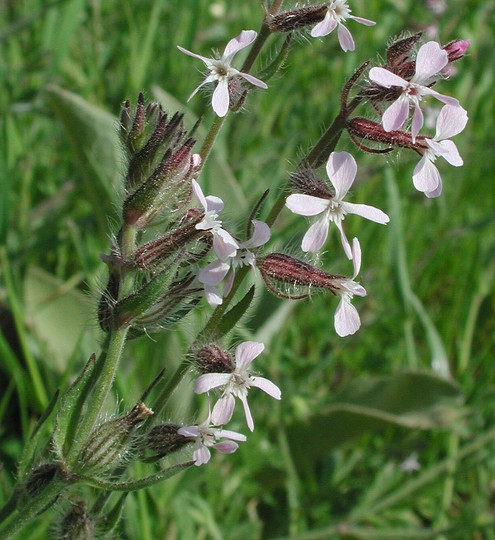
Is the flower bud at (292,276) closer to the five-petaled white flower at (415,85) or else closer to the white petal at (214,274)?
the white petal at (214,274)

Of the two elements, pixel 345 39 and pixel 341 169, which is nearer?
pixel 341 169

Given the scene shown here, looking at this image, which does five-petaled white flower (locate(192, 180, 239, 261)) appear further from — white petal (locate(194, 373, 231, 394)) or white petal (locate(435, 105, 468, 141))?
white petal (locate(435, 105, 468, 141))

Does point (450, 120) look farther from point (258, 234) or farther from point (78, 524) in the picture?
point (78, 524)

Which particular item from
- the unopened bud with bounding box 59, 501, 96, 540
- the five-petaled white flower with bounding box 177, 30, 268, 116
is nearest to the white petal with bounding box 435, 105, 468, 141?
the five-petaled white flower with bounding box 177, 30, 268, 116

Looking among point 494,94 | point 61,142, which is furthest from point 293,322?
point 494,94

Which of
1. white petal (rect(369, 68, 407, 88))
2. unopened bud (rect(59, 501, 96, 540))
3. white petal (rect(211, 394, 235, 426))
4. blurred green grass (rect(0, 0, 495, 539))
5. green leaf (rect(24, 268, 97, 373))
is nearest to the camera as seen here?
white petal (rect(369, 68, 407, 88))

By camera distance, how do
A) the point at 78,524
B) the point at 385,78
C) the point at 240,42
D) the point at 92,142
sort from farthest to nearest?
the point at 92,142 < the point at 78,524 < the point at 240,42 < the point at 385,78

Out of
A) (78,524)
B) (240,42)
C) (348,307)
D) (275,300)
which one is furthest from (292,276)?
(275,300)
